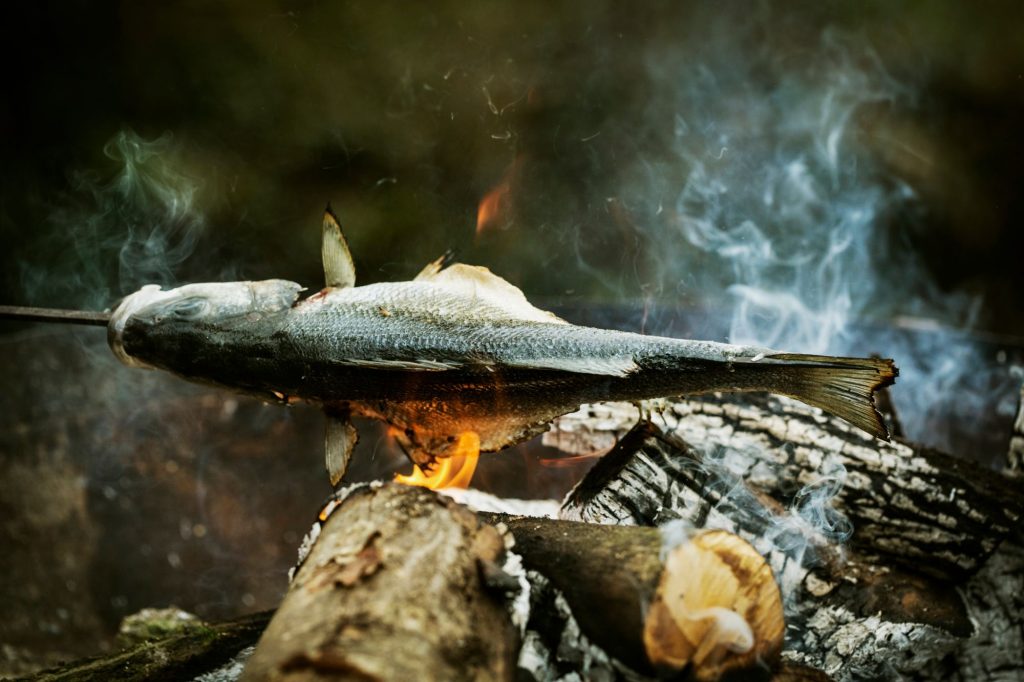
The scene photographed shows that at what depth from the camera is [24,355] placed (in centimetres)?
482

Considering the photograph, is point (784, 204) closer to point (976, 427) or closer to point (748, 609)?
point (976, 427)

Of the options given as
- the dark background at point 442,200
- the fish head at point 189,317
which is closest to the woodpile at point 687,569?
the fish head at point 189,317

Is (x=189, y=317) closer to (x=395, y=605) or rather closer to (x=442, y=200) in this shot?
(x=395, y=605)

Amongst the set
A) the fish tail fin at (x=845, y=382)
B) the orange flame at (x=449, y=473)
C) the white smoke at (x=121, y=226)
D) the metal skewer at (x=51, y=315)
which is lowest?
the orange flame at (x=449, y=473)

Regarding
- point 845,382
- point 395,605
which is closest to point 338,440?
point 395,605

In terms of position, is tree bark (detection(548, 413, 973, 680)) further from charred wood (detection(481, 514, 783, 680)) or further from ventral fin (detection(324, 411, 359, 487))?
ventral fin (detection(324, 411, 359, 487))

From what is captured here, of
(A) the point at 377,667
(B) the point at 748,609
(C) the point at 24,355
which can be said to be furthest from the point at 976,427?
(C) the point at 24,355

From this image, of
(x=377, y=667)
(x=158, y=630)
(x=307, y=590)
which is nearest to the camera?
(x=377, y=667)

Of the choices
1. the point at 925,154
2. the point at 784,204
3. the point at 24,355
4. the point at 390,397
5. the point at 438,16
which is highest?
the point at 438,16

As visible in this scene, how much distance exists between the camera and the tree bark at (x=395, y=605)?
1.59 metres

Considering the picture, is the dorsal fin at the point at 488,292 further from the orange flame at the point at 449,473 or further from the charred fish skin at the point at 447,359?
the orange flame at the point at 449,473

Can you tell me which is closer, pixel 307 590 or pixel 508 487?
pixel 307 590

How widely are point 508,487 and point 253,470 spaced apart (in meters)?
1.83

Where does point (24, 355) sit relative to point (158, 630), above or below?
above
